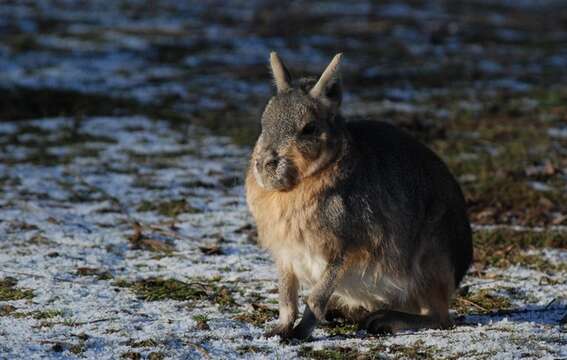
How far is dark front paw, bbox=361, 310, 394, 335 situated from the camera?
12.7ft

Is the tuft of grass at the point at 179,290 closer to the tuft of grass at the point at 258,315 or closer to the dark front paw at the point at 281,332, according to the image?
the tuft of grass at the point at 258,315

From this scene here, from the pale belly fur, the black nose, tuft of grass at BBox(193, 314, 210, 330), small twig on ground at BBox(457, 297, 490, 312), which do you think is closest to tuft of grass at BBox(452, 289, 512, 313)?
small twig on ground at BBox(457, 297, 490, 312)

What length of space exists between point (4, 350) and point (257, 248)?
2.09m

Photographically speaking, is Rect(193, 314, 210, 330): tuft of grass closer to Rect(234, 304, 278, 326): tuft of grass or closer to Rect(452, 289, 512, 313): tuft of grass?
Rect(234, 304, 278, 326): tuft of grass

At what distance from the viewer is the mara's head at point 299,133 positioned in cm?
360

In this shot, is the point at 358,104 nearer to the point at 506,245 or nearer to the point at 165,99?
the point at 165,99

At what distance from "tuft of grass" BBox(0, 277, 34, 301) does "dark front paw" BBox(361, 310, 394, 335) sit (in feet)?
4.90

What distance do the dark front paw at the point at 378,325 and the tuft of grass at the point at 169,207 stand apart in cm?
236

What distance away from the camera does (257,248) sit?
5312mm

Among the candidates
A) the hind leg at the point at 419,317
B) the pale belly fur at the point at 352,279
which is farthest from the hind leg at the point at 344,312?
the hind leg at the point at 419,317

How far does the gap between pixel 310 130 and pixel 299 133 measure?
5cm

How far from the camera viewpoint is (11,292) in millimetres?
4219

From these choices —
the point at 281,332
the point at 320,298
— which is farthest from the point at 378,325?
the point at 281,332

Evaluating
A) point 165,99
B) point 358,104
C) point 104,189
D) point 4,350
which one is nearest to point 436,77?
point 358,104
